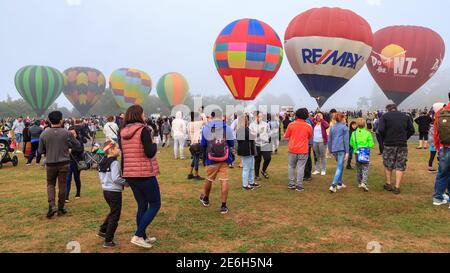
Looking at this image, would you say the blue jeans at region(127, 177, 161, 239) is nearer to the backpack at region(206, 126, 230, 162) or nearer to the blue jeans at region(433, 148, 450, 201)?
the backpack at region(206, 126, 230, 162)

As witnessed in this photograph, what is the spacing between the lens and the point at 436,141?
7.75 m

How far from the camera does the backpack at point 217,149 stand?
23.5 ft

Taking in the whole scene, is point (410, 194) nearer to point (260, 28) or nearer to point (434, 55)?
point (260, 28)

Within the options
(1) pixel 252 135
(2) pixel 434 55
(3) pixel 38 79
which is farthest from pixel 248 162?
(3) pixel 38 79

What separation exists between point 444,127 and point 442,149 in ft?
1.66

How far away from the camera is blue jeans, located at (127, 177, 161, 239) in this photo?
5.17 metres

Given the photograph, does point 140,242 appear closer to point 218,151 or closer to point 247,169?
point 218,151

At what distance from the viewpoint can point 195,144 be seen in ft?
36.7

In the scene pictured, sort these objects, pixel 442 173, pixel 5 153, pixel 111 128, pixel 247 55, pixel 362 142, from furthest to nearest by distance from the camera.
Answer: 1. pixel 247 55
2. pixel 5 153
3. pixel 111 128
4. pixel 362 142
5. pixel 442 173

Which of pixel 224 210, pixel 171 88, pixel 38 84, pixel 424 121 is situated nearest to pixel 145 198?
pixel 224 210

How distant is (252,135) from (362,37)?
19.2 m

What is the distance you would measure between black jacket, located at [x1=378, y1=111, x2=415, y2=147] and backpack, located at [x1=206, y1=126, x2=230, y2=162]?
13.9 ft

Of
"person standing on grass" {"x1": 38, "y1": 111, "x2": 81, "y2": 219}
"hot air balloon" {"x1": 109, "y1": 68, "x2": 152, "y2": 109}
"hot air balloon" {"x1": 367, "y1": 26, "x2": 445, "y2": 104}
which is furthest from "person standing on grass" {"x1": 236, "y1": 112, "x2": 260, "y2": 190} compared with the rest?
"hot air balloon" {"x1": 109, "y1": 68, "x2": 152, "y2": 109}
